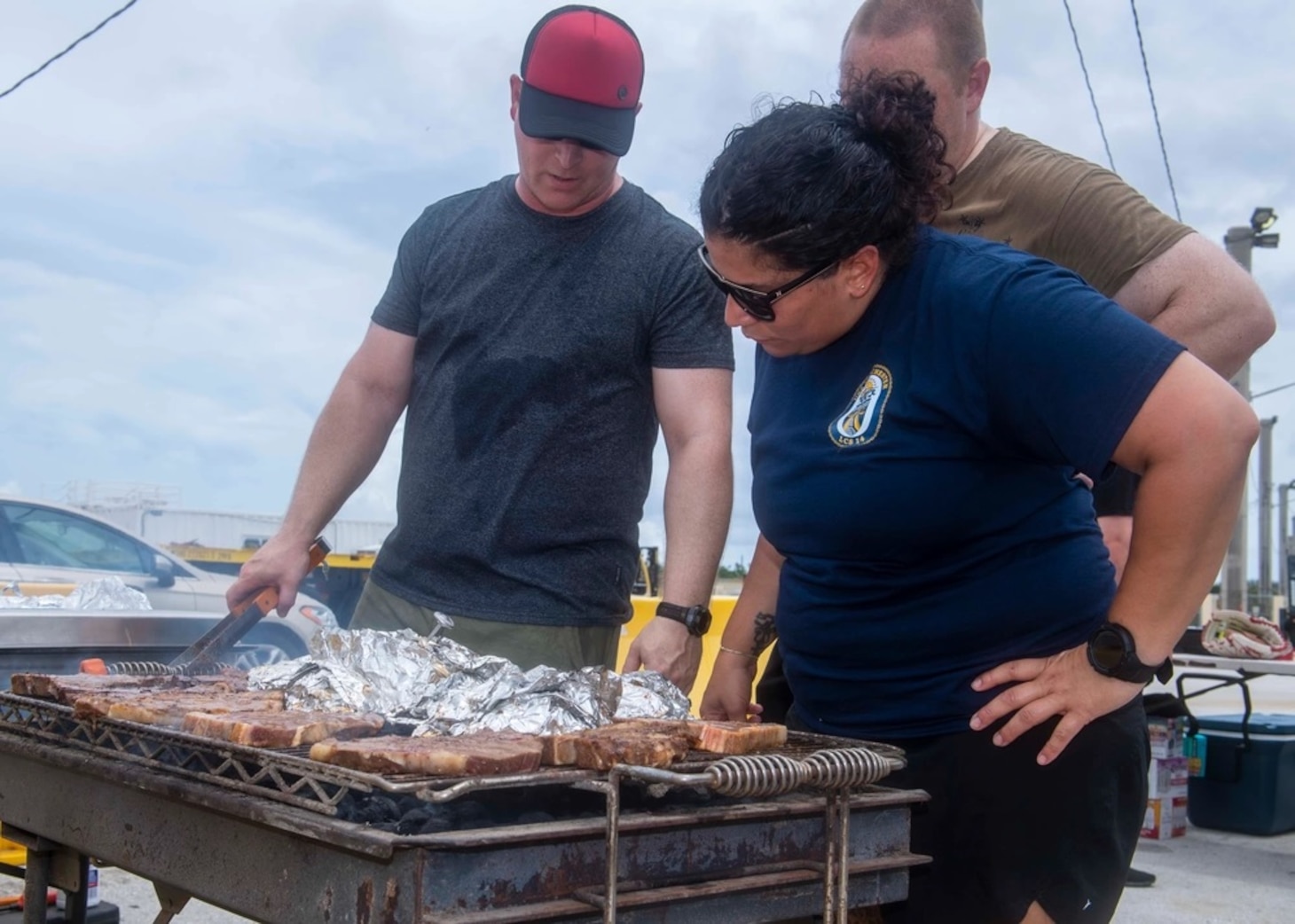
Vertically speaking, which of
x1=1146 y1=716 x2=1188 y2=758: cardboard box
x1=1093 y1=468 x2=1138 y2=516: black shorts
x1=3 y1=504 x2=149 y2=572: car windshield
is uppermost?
x1=1093 y1=468 x2=1138 y2=516: black shorts

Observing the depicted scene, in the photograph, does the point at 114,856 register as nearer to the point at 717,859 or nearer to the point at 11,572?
the point at 717,859

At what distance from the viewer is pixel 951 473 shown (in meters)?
1.91

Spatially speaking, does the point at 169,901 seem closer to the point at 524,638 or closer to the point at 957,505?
the point at 524,638

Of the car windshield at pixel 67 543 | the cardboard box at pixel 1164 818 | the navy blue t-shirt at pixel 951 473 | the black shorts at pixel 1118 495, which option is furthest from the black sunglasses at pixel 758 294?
the car windshield at pixel 67 543

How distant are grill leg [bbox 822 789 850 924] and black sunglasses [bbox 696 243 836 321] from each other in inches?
31.3

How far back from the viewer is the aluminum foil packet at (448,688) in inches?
81.4

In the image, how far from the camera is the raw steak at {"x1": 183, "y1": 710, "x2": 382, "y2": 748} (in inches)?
71.2

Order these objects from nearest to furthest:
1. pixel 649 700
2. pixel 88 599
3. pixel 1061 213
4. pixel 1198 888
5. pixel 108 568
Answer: pixel 649 700, pixel 1061 213, pixel 88 599, pixel 1198 888, pixel 108 568

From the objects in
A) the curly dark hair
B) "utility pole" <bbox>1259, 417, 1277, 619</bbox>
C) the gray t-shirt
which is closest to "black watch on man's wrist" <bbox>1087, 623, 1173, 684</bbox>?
the curly dark hair

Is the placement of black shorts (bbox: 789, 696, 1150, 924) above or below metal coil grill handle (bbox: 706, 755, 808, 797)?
below

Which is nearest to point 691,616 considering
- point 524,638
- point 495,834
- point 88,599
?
point 524,638

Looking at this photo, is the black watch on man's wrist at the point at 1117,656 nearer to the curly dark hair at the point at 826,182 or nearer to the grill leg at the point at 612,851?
the curly dark hair at the point at 826,182

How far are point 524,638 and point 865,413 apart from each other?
3.81 feet

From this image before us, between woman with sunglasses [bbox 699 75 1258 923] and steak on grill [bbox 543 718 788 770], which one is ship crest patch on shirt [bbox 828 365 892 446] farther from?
steak on grill [bbox 543 718 788 770]
